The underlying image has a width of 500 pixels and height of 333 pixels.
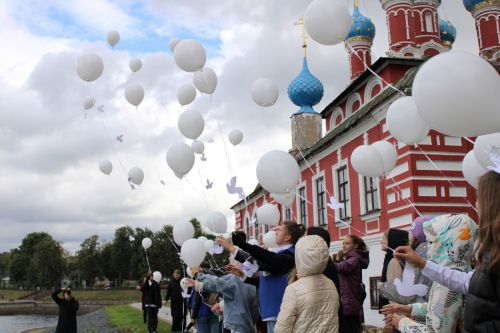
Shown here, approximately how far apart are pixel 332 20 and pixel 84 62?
4673mm

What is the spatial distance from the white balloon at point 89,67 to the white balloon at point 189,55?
190 centimetres

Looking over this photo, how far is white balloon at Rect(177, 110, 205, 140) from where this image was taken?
7.55 metres

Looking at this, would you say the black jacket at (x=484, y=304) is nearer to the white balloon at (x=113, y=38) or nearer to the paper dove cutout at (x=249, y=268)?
the paper dove cutout at (x=249, y=268)

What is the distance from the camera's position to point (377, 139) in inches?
542

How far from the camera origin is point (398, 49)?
17.8 m

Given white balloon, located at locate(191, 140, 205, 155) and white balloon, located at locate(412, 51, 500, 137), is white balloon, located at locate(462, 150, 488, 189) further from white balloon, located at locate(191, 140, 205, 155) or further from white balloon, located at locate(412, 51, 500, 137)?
white balloon, located at locate(191, 140, 205, 155)

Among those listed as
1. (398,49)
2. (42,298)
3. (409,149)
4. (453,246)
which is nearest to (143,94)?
(409,149)

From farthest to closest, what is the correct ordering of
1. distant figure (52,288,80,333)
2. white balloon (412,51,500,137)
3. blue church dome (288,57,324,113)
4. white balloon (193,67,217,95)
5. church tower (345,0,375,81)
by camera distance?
blue church dome (288,57,324,113) < church tower (345,0,375,81) < distant figure (52,288,80,333) < white balloon (193,67,217,95) < white balloon (412,51,500,137)

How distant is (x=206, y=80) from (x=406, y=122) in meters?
3.22

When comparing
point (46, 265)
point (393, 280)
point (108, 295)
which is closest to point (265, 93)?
point (393, 280)

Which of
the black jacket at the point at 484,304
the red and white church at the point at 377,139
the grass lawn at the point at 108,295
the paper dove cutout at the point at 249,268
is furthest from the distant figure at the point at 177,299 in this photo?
the grass lawn at the point at 108,295

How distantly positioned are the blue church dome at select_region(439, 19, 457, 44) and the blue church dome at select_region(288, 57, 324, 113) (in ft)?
17.3

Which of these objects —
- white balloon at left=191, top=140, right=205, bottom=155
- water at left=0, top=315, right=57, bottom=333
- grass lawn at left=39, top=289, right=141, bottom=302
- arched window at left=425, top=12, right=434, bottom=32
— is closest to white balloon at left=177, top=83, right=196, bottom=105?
white balloon at left=191, top=140, right=205, bottom=155

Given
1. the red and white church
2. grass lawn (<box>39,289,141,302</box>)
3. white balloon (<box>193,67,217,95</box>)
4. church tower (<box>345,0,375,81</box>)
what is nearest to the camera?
white balloon (<box>193,67,217,95</box>)
